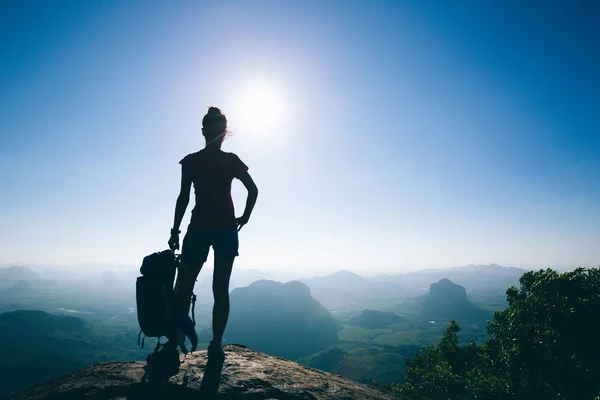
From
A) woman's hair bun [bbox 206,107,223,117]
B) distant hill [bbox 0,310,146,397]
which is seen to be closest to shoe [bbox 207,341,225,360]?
woman's hair bun [bbox 206,107,223,117]

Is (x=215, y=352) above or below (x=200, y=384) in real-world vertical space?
above

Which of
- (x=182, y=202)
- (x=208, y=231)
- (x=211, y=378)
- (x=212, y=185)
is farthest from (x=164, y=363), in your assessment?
(x=212, y=185)

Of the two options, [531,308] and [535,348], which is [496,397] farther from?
[531,308]

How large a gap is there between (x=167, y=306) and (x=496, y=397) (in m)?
27.4

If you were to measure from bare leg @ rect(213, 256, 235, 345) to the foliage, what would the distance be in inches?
871

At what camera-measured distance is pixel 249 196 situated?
5.54 meters

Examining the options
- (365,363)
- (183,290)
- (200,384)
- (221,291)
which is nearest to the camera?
(200,384)

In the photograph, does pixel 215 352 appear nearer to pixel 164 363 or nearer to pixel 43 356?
pixel 164 363

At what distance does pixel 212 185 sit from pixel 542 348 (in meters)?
28.0

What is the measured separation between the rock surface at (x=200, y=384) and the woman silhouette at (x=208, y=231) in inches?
22.3

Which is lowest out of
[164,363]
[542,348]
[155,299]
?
[542,348]

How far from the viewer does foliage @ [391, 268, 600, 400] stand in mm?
19328

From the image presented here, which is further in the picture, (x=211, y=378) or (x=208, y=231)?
(x=208, y=231)

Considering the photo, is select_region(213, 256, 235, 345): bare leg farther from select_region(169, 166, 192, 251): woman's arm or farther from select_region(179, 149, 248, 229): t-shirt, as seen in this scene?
select_region(169, 166, 192, 251): woman's arm
